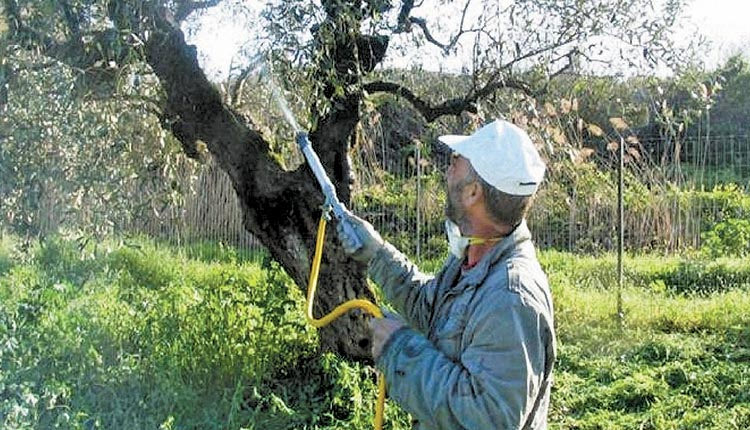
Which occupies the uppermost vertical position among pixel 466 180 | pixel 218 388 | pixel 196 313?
pixel 466 180

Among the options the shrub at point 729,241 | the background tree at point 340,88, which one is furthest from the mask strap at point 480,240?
the shrub at point 729,241

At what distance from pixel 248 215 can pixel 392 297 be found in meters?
2.71

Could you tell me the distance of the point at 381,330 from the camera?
8.09 feet

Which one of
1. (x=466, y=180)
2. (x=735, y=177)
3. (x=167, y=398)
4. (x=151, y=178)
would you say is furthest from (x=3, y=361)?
(x=735, y=177)

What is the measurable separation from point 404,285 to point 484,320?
0.78 metres

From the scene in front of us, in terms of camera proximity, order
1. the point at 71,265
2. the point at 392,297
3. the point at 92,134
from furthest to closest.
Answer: the point at 71,265
the point at 92,134
the point at 392,297

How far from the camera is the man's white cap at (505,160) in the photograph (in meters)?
2.36

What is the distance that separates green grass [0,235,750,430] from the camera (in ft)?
17.1

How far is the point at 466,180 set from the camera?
243 centimetres

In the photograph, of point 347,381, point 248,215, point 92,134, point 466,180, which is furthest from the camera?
point 248,215

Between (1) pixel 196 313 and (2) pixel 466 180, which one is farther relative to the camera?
(1) pixel 196 313

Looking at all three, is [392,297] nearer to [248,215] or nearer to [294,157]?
[248,215]

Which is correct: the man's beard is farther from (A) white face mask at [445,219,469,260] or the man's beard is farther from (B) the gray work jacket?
(B) the gray work jacket

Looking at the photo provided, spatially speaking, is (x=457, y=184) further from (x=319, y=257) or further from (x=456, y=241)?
(x=319, y=257)
